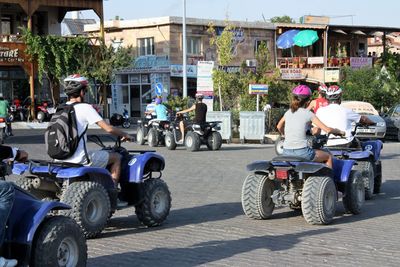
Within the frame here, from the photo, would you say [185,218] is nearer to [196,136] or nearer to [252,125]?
[196,136]

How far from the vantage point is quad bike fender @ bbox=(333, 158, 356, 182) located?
32.0 ft

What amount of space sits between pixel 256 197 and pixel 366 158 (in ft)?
10.2

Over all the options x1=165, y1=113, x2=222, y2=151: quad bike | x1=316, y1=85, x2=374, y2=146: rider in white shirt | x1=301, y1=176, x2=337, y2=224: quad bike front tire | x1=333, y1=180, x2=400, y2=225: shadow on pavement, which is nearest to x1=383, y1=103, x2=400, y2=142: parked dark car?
x1=165, y1=113, x2=222, y2=151: quad bike

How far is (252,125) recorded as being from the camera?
2650 centimetres

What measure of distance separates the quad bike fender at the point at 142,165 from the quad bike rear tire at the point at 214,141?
13353 millimetres

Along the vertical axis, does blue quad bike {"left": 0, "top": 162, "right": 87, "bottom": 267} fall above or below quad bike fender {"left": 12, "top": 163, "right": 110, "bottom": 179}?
below

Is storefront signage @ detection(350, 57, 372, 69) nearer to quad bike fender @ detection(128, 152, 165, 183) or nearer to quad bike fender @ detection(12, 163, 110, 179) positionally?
quad bike fender @ detection(128, 152, 165, 183)

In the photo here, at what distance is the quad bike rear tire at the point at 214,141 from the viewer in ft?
73.8

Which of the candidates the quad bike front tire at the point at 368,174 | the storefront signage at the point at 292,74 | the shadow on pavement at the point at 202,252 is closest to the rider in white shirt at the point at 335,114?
the quad bike front tire at the point at 368,174


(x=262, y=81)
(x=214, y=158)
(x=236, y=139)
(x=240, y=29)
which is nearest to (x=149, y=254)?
(x=214, y=158)

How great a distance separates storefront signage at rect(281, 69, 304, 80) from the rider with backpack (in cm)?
3927

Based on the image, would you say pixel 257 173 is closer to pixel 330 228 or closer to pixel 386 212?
pixel 330 228

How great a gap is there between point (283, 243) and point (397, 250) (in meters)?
1.28

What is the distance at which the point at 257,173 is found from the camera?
31.4 ft
